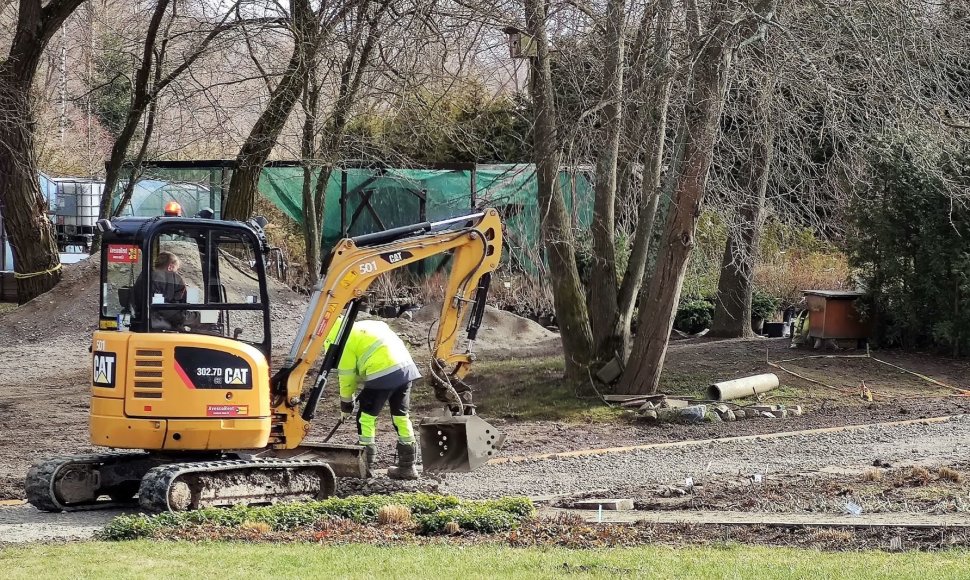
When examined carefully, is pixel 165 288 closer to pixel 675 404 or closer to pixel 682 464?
pixel 682 464

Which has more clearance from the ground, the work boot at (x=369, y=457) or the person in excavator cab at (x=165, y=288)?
the person in excavator cab at (x=165, y=288)

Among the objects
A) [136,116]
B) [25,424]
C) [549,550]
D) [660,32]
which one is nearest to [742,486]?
[549,550]

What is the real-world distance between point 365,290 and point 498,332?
40.0 feet

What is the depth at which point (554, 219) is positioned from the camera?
15.8m

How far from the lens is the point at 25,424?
48.8ft

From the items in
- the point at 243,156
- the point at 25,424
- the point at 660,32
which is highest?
the point at 660,32

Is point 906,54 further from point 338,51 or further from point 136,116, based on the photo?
point 136,116

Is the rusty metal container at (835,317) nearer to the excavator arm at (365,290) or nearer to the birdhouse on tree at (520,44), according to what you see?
the birdhouse on tree at (520,44)

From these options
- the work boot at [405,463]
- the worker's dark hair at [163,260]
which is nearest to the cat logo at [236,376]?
the worker's dark hair at [163,260]

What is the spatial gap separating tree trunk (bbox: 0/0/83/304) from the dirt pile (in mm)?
6908

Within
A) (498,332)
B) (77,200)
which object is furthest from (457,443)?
(77,200)

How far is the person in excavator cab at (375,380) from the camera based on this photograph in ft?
35.1

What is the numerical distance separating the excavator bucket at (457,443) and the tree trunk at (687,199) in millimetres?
4832

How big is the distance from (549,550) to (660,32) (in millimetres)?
7611
